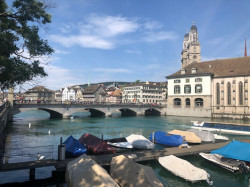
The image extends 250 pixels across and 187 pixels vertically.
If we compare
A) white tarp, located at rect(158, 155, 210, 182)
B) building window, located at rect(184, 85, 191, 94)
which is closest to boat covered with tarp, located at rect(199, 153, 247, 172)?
white tarp, located at rect(158, 155, 210, 182)

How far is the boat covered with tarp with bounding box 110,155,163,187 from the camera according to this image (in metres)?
10.7

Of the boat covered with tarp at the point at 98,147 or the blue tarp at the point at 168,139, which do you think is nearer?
the boat covered with tarp at the point at 98,147

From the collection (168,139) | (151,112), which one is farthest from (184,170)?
(151,112)

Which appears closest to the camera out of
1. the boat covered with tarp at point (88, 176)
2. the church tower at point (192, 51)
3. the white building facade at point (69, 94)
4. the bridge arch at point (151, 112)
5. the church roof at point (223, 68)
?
the boat covered with tarp at point (88, 176)

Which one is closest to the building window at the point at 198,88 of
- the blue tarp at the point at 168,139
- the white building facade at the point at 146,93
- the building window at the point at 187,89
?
the building window at the point at 187,89

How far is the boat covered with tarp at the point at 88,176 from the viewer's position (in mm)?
9699

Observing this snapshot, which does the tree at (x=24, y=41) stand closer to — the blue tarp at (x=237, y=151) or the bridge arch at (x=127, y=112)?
the blue tarp at (x=237, y=151)

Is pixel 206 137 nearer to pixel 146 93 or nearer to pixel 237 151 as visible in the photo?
pixel 237 151

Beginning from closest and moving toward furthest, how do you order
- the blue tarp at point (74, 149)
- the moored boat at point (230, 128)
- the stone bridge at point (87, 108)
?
the blue tarp at point (74, 149) → the moored boat at point (230, 128) → the stone bridge at point (87, 108)

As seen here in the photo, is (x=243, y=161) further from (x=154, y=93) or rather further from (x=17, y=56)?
(x=154, y=93)

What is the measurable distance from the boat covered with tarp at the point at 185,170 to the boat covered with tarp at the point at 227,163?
313cm

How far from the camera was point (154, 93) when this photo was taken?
128 metres

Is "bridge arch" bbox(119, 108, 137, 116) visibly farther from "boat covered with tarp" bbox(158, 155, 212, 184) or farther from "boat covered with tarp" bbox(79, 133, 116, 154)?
"boat covered with tarp" bbox(158, 155, 212, 184)

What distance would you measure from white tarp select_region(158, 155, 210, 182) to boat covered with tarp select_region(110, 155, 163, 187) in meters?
3.73
